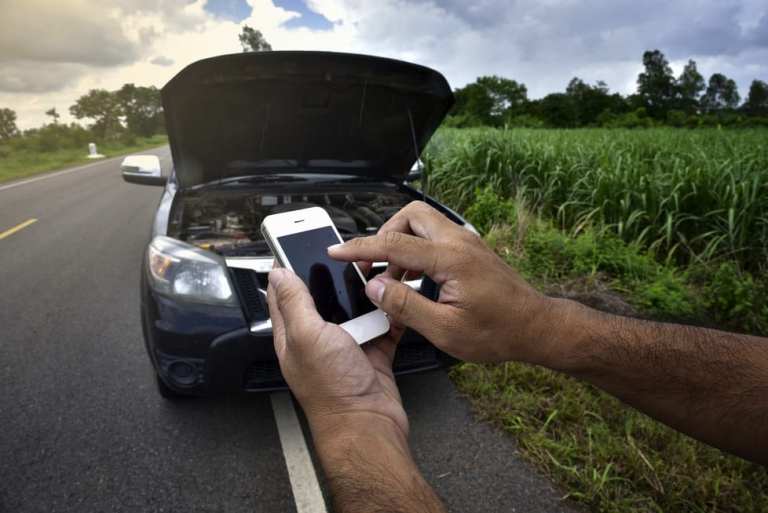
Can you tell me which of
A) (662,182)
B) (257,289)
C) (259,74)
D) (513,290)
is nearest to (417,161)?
(259,74)

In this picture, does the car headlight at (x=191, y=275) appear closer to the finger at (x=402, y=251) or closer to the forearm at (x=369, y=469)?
the finger at (x=402, y=251)

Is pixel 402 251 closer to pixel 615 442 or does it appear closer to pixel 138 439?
pixel 615 442

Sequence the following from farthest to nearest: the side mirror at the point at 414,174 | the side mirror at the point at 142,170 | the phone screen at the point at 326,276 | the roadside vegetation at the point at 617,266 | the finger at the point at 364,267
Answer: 1. the side mirror at the point at 142,170
2. the side mirror at the point at 414,174
3. the roadside vegetation at the point at 617,266
4. the finger at the point at 364,267
5. the phone screen at the point at 326,276

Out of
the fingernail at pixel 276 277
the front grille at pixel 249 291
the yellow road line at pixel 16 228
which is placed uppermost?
the fingernail at pixel 276 277

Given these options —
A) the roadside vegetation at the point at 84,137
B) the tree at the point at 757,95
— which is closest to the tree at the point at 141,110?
the roadside vegetation at the point at 84,137

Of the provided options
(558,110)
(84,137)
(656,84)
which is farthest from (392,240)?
(656,84)

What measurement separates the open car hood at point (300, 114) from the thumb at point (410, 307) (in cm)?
170

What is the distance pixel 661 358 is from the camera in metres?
1.11

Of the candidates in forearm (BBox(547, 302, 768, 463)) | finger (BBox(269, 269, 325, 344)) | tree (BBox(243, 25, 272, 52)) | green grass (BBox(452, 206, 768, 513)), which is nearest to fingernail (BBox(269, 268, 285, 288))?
finger (BBox(269, 269, 325, 344))

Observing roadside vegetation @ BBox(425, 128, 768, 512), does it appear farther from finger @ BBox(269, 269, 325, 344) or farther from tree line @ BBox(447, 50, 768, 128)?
tree line @ BBox(447, 50, 768, 128)

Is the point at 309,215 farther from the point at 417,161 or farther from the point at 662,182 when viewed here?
the point at 662,182

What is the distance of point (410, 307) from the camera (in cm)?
102

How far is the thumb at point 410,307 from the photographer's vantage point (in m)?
1.01

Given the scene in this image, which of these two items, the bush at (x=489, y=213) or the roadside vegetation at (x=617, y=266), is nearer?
the roadside vegetation at (x=617, y=266)
